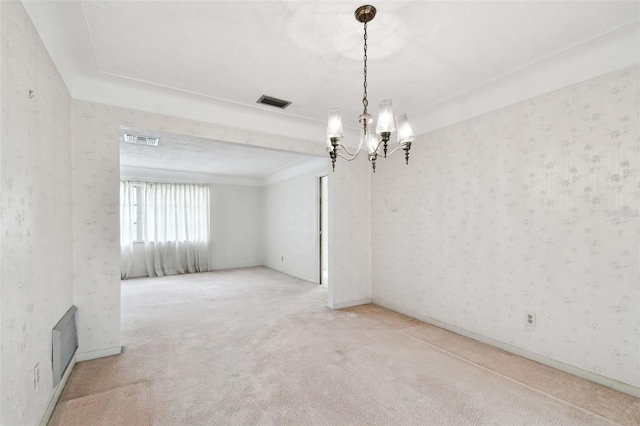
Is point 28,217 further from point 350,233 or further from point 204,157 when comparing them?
point 204,157

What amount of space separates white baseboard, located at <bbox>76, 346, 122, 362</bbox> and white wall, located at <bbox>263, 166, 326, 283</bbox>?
148 inches

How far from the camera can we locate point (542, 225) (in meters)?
2.59

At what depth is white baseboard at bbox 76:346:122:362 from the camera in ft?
8.64

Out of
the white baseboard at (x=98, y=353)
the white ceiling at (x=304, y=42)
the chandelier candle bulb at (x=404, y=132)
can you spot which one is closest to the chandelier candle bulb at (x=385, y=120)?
the chandelier candle bulb at (x=404, y=132)

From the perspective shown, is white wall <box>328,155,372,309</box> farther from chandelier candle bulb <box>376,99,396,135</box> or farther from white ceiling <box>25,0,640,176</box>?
chandelier candle bulb <box>376,99,396,135</box>

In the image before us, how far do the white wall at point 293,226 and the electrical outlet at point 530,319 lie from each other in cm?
388

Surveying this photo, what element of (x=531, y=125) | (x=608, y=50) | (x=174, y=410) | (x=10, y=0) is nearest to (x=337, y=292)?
(x=174, y=410)

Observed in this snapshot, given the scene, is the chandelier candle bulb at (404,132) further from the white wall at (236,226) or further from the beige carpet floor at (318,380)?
the white wall at (236,226)

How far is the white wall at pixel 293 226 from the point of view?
6.15 metres

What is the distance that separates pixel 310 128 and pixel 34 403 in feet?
11.7

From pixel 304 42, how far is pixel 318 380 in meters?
2.67

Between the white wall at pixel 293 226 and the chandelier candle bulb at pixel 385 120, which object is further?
the white wall at pixel 293 226

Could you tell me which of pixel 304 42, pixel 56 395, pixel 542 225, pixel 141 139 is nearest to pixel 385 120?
pixel 304 42

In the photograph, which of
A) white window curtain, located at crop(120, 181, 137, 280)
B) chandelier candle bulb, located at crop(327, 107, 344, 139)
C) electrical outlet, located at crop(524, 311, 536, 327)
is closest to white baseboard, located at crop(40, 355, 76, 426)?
chandelier candle bulb, located at crop(327, 107, 344, 139)
